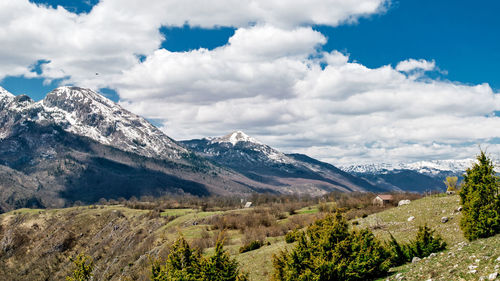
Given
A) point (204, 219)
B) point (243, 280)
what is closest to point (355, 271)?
point (243, 280)

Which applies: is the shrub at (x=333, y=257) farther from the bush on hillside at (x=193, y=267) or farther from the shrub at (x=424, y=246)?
the shrub at (x=424, y=246)

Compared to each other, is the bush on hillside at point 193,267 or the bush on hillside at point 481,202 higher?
the bush on hillside at point 481,202

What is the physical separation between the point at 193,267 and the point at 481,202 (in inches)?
1054

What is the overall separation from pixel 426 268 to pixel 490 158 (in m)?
17.7

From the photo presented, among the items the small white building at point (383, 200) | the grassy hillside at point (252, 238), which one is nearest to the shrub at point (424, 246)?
the grassy hillside at point (252, 238)

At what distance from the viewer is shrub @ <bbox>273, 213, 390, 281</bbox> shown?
24364 mm

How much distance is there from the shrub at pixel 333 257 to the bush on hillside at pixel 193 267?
497 cm

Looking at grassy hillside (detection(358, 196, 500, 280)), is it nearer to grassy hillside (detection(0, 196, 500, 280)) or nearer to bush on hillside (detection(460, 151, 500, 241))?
grassy hillside (detection(0, 196, 500, 280))

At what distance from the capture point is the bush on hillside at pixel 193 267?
70.3 ft

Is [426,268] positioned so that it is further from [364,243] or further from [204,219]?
[204,219]

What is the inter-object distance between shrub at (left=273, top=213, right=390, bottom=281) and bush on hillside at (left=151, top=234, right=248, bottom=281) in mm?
4970

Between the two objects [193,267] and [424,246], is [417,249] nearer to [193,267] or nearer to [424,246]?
[424,246]

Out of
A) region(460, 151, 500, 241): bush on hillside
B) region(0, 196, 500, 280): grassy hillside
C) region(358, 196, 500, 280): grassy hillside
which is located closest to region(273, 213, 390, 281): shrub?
region(0, 196, 500, 280): grassy hillside

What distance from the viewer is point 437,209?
179ft
